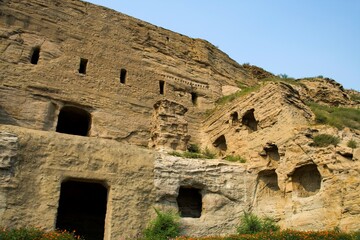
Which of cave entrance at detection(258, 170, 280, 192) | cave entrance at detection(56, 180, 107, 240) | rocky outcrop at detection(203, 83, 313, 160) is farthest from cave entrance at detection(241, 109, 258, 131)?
cave entrance at detection(56, 180, 107, 240)

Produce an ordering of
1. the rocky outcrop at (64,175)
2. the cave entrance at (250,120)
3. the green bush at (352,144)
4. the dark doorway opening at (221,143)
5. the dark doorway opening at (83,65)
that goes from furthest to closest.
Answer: the dark doorway opening at (221,143)
the dark doorway opening at (83,65)
the cave entrance at (250,120)
the green bush at (352,144)
the rocky outcrop at (64,175)

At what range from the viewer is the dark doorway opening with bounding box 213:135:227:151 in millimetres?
18203

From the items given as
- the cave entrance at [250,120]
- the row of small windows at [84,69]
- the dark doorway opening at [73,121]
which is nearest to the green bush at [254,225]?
the cave entrance at [250,120]

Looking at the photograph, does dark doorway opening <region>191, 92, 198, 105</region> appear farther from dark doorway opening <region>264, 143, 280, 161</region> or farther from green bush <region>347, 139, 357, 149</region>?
green bush <region>347, 139, 357, 149</region>

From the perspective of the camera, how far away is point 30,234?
30.6ft

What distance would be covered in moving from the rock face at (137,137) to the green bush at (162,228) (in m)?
0.33

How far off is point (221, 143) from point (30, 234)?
1098cm

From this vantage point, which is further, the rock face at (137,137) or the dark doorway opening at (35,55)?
the dark doorway opening at (35,55)

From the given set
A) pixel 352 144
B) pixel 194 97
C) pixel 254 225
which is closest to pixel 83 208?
pixel 254 225

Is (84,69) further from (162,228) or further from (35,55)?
(162,228)

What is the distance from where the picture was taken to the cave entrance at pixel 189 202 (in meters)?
13.5

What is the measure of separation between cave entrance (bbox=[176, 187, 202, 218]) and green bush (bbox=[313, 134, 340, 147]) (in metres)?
4.46

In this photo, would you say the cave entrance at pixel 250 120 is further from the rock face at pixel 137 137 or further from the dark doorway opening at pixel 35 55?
the dark doorway opening at pixel 35 55

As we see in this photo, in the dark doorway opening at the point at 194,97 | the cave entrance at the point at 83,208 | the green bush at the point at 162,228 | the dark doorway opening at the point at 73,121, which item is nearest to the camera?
the green bush at the point at 162,228
